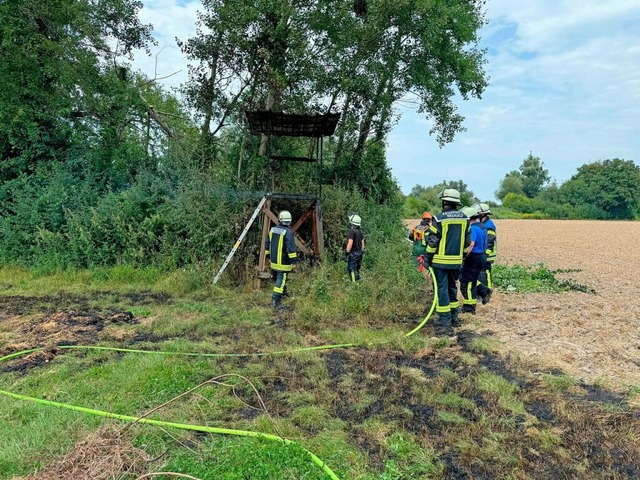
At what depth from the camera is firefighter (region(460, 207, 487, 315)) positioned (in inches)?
293

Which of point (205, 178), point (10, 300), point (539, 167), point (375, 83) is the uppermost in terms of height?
point (539, 167)

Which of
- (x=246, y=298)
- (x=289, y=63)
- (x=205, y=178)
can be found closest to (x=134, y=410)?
(x=246, y=298)

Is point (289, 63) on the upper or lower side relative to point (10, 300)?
upper

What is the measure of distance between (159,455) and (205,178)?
8.22 m

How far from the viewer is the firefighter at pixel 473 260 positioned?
24.4ft

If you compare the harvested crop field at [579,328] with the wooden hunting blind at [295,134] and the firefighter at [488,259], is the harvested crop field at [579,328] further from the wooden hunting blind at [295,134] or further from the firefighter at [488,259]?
the wooden hunting blind at [295,134]

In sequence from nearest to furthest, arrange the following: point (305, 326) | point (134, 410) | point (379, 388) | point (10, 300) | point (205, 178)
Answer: point (134, 410)
point (379, 388)
point (305, 326)
point (10, 300)
point (205, 178)

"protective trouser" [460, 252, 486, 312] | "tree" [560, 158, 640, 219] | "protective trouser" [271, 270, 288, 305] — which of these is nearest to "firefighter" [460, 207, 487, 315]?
"protective trouser" [460, 252, 486, 312]

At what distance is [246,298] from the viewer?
8.77 metres

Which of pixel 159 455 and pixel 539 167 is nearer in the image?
pixel 159 455

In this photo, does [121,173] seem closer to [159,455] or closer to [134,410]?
[134,410]

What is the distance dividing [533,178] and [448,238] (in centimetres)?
8080

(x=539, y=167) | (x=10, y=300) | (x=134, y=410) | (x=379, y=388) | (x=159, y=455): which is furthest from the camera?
(x=539, y=167)

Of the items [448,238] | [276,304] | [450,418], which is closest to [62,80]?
[276,304]
